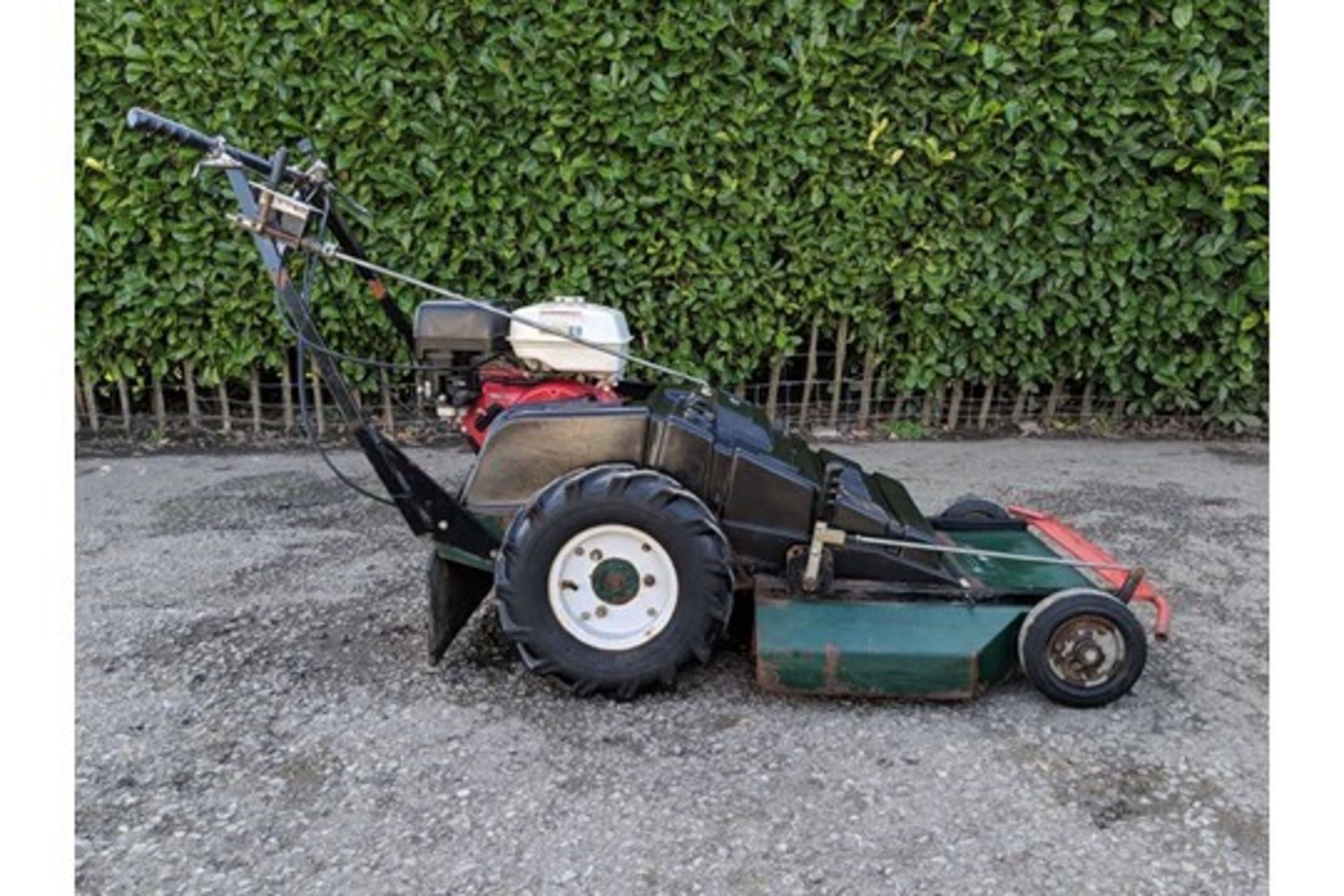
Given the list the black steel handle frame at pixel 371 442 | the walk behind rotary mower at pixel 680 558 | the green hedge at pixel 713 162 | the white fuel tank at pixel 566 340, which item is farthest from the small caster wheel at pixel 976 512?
the green hedge at pixel 713 162

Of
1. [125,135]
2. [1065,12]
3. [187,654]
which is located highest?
[1065,12]

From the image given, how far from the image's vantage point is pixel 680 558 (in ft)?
10.4

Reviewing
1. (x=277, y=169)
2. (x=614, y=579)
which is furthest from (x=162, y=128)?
(x=614, y=579)

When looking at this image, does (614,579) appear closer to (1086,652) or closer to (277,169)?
(1086,652)

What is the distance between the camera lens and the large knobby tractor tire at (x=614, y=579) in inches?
125

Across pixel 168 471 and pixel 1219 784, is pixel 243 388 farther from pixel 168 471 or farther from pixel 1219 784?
pixel 1219 784

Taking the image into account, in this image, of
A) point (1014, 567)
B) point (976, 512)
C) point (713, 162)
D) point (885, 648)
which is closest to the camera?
point (885, 648)

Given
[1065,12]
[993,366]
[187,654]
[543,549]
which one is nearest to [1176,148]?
[1065,12]

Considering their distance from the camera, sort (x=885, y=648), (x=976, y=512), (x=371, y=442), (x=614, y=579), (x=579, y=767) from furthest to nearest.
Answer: (x=976, y=512) < (x=371, y=442) < (x=614, y=579) < (x=885, y=648) < (x=579, y=767)

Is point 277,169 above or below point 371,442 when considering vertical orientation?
above

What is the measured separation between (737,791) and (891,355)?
13.3 feet

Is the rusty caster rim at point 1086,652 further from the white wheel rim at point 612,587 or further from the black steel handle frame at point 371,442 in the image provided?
the black steel handle frame at point 371,442

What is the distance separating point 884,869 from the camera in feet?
8.23

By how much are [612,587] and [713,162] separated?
3331mm
